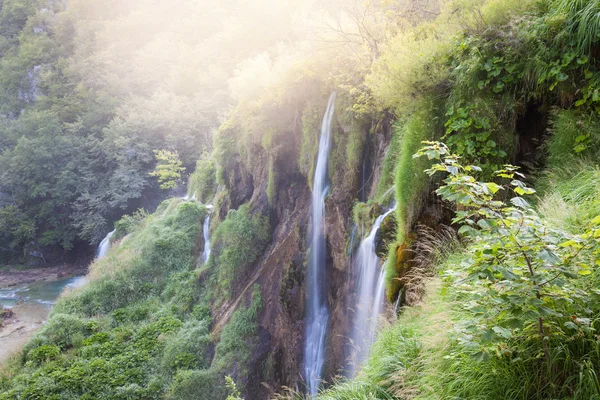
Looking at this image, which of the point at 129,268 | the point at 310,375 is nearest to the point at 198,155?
the point at 129,268

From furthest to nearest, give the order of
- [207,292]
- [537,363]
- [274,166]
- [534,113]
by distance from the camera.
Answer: [207,292], [274,166], [534,113], [537,363]

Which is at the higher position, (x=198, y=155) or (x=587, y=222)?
(x=198, y=155)

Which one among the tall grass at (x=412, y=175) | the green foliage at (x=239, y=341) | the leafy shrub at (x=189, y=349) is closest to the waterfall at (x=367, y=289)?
the tall grass at (x=412, y=175)

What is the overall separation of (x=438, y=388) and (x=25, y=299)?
2448 centimetres

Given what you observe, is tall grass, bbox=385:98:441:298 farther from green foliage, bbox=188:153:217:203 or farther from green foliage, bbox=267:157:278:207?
green foliage, bbox=188:153:217:203

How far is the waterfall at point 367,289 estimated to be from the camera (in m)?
5.29

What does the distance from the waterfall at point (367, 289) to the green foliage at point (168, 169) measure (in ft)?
61.6

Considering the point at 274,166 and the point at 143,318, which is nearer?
the point at 274,166

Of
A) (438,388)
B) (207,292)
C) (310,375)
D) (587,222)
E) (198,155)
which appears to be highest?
(198,155)

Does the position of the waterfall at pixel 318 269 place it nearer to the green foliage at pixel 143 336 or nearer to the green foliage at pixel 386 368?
the green foliage at pixel 143 336

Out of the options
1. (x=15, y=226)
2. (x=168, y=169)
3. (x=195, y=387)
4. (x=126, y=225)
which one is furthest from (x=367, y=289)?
(x=15, y=226)

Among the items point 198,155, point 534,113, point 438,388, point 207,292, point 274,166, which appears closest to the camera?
point 438,388

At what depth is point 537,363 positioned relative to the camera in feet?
7.40

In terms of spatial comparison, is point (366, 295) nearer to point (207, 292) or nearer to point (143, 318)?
point (207, 292)
